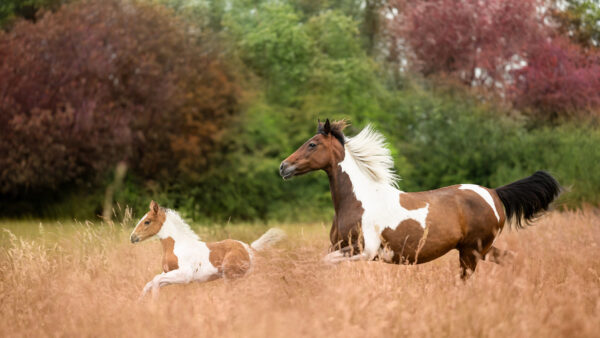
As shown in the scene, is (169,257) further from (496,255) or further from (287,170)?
Answer: (496,255)

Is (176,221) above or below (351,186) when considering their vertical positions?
below

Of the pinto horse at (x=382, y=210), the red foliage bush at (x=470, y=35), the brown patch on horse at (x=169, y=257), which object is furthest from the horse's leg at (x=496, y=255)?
the red foliage bush at (x=470, y=35)

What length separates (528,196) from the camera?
6.86 metres

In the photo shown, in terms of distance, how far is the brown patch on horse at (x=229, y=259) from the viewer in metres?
5.87

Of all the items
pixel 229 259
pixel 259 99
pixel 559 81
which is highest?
pixel 559 81

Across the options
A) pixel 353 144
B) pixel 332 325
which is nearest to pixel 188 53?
pixel 353 144

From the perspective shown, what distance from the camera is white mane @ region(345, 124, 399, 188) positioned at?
6113 mm

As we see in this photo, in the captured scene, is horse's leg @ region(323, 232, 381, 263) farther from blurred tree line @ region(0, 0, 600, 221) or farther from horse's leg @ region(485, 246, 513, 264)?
blurred tree line @ region(0, 0, 600, 221)

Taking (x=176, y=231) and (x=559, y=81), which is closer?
(x=176, y=231)

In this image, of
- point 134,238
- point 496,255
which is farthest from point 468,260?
point 134,238

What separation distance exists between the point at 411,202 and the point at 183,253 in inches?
87.1

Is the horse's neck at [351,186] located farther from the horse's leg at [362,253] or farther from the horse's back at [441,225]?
the horse's leg at [362,253]

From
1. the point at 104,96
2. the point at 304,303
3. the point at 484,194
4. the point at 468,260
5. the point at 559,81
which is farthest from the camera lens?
the point at 559,81

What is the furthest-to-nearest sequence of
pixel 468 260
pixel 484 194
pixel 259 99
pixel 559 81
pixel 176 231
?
pixel 259 99, pixel 559 81, pixel 484 194, pixel 468 260, pixel 176 231
